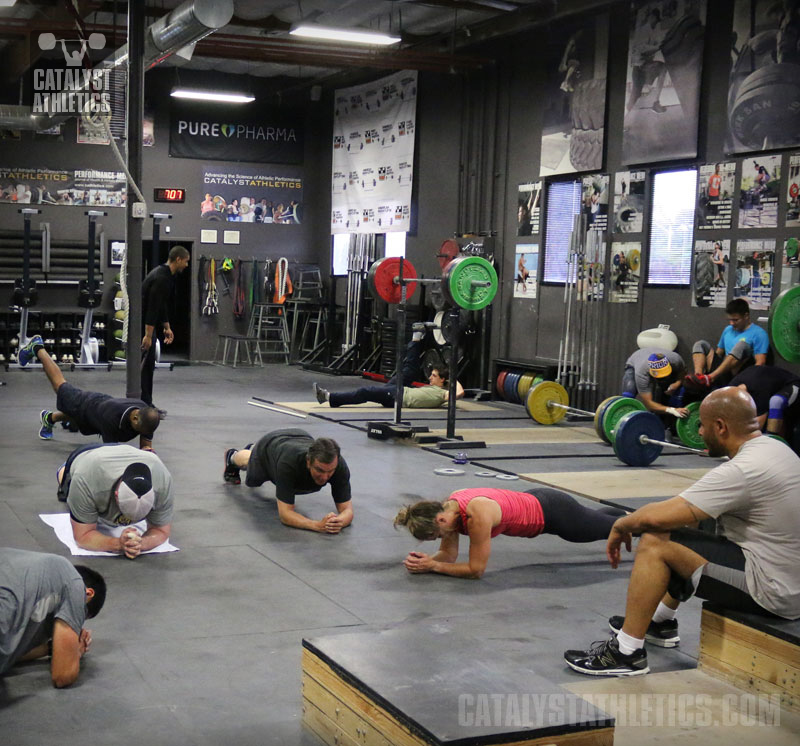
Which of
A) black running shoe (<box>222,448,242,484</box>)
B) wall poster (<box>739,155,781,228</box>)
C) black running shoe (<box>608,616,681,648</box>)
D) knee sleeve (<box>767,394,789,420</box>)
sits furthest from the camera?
wall poster (<box>739,155,781,228</box>)

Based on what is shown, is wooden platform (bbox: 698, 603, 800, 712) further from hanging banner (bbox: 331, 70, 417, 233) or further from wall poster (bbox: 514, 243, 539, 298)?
hanging banner (bbox: 331, 70, 417, 233)

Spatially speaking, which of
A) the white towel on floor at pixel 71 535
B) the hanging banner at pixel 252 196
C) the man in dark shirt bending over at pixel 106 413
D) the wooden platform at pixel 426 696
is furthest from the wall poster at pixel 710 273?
the hanging banner at pixel 252 196

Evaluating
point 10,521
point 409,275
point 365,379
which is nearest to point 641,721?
point 10,521

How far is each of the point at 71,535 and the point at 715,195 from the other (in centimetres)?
592

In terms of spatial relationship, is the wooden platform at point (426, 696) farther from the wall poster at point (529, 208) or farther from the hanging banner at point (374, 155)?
the hanging banner at point (374, 155)

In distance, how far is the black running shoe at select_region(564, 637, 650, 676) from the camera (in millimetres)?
3041

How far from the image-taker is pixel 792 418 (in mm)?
7137

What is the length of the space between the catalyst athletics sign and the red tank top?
1088 centimetres

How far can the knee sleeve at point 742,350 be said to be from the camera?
25.2ft

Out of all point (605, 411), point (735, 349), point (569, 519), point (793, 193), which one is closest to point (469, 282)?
point (605, 411)

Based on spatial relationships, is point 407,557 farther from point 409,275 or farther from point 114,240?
point 114,240

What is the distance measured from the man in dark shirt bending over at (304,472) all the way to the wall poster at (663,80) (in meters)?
5.06

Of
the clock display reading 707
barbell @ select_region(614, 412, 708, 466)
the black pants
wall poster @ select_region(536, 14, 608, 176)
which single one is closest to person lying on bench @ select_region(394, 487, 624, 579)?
barbell @ select_region(614, 412, 708, 466)

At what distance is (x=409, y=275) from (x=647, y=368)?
89.2 inches
